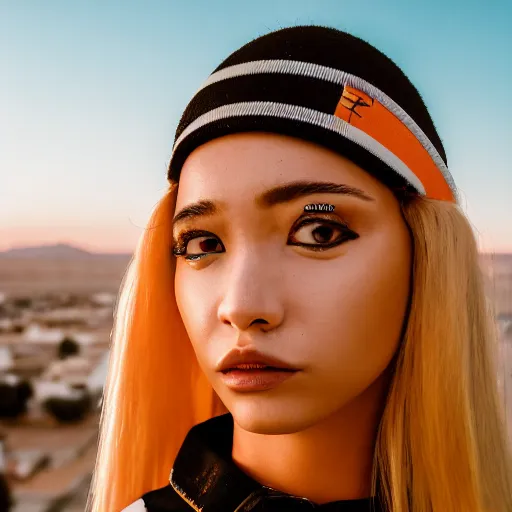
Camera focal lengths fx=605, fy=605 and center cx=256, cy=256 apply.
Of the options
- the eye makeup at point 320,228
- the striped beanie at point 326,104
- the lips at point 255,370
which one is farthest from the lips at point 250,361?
the striped beanie at point 326,104

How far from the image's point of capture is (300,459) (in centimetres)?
138

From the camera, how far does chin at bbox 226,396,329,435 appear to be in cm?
124

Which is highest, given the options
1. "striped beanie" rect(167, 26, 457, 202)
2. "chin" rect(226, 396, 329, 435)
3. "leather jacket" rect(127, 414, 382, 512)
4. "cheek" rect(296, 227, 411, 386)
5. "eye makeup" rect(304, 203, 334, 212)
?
"striped beanie" rect(167, 26, 457, 202)

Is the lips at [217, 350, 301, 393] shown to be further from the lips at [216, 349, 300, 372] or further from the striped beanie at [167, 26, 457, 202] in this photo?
the striped beanie at [167, 26, 457, 202]

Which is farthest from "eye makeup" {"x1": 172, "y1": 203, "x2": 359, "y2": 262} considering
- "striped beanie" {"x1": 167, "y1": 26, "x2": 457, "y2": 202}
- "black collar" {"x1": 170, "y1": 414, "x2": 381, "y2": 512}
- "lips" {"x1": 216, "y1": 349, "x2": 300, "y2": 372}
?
"black collar" {"x1": 170, "y1": 414, "x2": 381, "y2": 512}

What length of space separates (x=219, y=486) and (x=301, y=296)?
49 centimetres

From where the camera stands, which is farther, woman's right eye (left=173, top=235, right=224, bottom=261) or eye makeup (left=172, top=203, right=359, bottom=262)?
woman's right eye (left=173, top=235, right=224, bottom=261)

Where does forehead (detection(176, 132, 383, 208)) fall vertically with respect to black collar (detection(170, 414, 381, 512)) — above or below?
above

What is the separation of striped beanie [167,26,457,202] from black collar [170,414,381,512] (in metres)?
0.71

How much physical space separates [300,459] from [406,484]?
24 centimetres

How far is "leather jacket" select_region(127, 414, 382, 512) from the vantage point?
4.30 feet

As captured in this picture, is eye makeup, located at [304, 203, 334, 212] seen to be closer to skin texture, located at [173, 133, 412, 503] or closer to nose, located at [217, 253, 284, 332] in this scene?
skin texture, located at [173, 133, 412, 503]

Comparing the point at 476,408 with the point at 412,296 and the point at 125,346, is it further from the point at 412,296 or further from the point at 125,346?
the point at 125,346

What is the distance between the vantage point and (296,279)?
1246 millimetres
